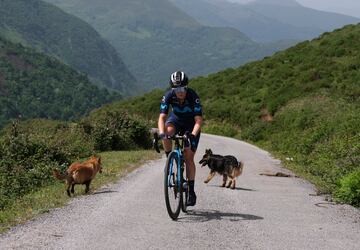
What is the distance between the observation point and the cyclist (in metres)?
8.48

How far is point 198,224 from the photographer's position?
805 centimetres

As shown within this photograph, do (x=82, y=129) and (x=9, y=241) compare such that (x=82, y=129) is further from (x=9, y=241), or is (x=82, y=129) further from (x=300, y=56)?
(x=300, y=56)

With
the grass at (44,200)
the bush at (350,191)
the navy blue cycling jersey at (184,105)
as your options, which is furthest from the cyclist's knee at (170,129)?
the bush at (350,191)

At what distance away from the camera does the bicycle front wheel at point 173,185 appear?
8.10m

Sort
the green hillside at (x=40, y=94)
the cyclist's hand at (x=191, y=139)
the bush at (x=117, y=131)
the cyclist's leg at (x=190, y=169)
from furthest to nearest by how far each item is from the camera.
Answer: the green hillside at (x=40, y=94)
the bush at (x=117, y=131)
the cyclist's leg at (x=190, y=169)
the cyclist's hand at (x=191, y=139)

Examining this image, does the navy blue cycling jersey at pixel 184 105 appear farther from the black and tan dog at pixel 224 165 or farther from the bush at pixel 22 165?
the bush at pixel 22 165

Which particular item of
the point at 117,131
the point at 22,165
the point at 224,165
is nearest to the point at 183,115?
the point at 224,165

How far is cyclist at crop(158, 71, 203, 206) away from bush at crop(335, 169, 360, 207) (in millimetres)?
3664

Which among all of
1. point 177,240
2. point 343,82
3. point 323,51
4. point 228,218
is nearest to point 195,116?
point 228,218

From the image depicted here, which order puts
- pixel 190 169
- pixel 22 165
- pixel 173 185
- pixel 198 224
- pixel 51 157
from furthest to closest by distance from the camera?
pixel 51 157
pixel 22 165
pixel 190 169
pixel 173 185
pixel 198 224

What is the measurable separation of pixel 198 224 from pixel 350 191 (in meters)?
4.10

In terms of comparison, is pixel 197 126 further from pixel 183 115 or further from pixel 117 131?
pixel 117 131

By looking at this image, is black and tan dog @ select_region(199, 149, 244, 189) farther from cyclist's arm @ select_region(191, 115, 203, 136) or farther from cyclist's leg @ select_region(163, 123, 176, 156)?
cyclist's arm @ select_region(191, 115, 203, 136)

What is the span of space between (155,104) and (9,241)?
172 ft
